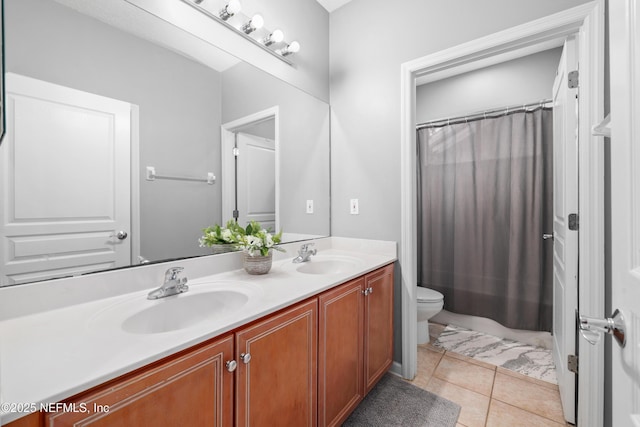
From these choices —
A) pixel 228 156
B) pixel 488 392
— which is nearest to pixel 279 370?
pixel 228 156

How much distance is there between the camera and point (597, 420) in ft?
4.06

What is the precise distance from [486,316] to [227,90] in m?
2.67

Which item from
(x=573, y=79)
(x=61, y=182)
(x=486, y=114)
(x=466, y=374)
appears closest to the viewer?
(x=61, y=182)

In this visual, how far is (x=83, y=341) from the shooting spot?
71cm

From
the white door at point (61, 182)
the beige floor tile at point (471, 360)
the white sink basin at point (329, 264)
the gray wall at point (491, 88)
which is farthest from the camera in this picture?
the gray wall at point (491, 88)

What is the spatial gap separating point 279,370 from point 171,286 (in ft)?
1.67

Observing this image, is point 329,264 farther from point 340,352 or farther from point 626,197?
point 626,197

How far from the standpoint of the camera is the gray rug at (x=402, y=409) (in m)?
1.42

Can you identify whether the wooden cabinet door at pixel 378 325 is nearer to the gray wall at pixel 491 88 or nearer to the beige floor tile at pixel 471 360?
the beige floor tile at pixel 471 360

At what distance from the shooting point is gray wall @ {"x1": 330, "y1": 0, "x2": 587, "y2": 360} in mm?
1610

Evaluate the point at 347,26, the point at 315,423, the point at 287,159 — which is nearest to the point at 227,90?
the point at 287,159

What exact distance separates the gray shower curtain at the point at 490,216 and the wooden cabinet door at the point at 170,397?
2348 mm

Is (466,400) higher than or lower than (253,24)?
lower


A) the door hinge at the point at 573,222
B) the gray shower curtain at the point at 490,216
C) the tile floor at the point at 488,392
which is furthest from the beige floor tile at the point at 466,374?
the door hinge at the point at 573,222
